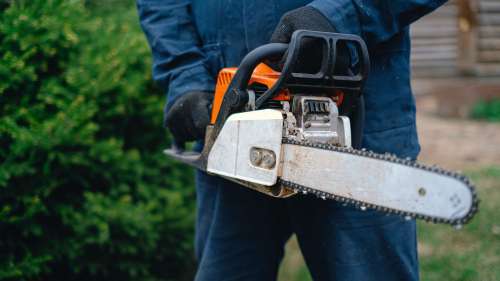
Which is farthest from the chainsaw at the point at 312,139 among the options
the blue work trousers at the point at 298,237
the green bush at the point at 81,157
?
the green bush at the point at 81,157

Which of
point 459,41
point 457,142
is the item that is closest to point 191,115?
point 457,142

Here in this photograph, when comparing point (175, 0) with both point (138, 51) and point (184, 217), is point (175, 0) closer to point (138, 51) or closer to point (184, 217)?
point (138, 51)

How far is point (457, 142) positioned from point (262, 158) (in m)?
6.36

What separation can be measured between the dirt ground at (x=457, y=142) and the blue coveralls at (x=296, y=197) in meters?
4.10

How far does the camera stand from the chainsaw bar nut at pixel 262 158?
55.4 inches

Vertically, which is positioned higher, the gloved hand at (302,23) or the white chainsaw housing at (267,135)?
the gloved hand at (302,23)

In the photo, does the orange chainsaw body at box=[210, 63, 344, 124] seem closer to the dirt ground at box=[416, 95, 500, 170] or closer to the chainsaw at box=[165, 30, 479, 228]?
the chainsaw at box=[165, 30, 479, 228]

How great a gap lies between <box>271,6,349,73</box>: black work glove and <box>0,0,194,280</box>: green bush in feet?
5.02

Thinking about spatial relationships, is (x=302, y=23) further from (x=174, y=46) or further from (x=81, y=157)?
(x=81, y=157)

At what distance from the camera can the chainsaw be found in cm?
121

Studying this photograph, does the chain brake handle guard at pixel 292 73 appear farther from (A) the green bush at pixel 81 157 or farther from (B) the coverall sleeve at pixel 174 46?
(A) the green bush at pixel 81 157

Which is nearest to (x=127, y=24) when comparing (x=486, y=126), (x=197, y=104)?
(x=197, y=104)

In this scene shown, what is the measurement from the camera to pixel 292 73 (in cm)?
141

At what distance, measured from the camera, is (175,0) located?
2.05 m
